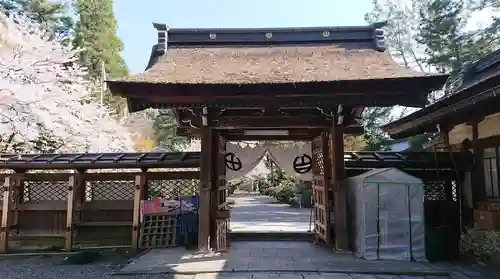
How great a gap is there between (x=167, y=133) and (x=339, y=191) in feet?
59.5

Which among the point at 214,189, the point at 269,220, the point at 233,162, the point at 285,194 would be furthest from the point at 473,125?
the point at 285,194

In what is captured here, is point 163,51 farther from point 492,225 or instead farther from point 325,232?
point 492,225

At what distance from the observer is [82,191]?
8.06 m

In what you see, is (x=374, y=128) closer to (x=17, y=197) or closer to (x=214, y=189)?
(x=214, y=189)

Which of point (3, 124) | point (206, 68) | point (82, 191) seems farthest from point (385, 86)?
point (3, 124)

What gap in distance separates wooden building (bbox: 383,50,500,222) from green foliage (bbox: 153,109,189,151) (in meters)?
16.9

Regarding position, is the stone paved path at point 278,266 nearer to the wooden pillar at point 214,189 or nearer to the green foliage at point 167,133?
the wooden pillar at point 214,189

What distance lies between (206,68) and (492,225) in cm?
501

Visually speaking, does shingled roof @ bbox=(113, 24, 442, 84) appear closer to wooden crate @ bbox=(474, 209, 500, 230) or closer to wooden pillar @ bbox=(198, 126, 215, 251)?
wooden pillar @ bbox=(198, 126, 215, 251)

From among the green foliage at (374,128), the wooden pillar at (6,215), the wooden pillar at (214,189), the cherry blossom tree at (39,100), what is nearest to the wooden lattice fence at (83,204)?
the wooden pillar at (6,215)

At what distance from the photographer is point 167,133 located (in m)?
23.7

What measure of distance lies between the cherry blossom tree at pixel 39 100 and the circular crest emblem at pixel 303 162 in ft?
20.3

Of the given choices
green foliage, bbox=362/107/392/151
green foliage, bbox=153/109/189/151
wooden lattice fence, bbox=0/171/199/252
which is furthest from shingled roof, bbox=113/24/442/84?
green foliage, bbox=153/109/189/151

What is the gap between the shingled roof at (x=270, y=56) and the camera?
20.0 ft
